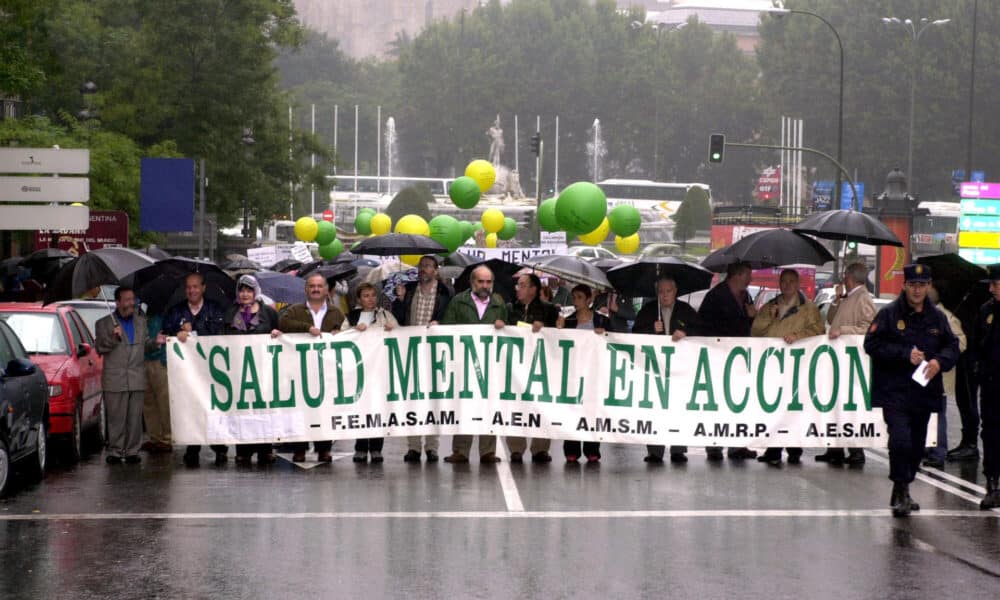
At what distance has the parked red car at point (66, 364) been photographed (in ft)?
43.6

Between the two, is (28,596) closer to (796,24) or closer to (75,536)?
(75,536)

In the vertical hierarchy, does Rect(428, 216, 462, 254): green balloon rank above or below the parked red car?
above

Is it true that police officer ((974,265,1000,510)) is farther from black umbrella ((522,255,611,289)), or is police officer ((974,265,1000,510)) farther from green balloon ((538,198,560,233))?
green balloon ((538,198,560,233))

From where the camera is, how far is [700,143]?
121m

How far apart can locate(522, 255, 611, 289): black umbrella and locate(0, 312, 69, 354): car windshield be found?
4.16 metres

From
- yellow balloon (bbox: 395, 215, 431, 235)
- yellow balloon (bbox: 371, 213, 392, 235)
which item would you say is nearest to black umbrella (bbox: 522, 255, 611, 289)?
Result: yellow balloon (bbox: 395, 215, 431, 235)

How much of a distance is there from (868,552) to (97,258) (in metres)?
8.90

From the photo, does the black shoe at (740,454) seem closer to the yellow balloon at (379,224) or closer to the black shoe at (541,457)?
the black shoe at (541,457)

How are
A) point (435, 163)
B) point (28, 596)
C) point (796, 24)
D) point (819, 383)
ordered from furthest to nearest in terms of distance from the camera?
point (435, 163) → point (796, 24) → point (819, 383) → point (28, 596)

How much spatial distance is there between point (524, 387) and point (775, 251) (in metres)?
2.66

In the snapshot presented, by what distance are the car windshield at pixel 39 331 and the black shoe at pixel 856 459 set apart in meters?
6.82

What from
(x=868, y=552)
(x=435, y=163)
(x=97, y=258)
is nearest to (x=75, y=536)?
(x=868, y=552)

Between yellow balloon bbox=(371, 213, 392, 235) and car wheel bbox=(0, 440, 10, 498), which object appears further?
yellow balloon bbox=(371, 213, 392, 235)

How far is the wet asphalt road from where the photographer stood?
836 cm
